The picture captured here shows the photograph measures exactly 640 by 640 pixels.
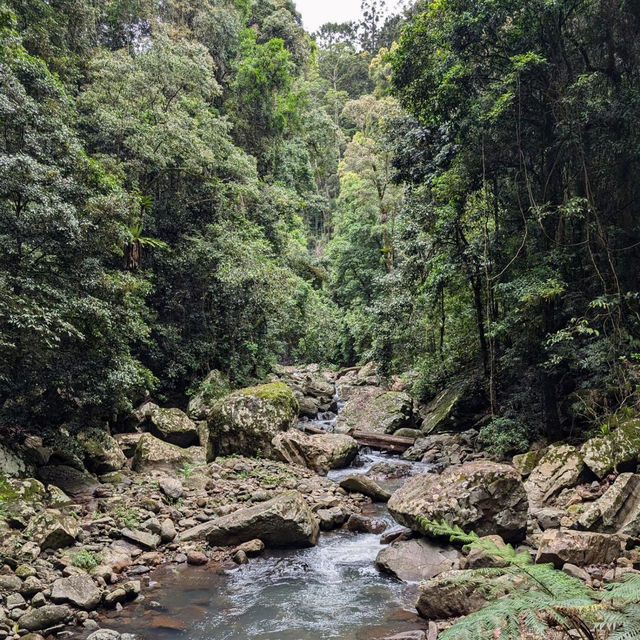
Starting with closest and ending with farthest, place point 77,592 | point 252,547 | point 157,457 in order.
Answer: point 77,592
point 252,547
point 157,457

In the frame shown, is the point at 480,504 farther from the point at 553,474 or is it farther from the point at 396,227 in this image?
the point at 396,227

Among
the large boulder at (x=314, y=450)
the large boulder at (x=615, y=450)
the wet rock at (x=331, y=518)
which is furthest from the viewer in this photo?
the large boulder at (x=314, y=450)

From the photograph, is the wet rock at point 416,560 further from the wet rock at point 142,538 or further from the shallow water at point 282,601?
the wet rock at point 142,538

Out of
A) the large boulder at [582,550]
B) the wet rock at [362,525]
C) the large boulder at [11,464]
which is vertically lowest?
the wet rock at [362,525]

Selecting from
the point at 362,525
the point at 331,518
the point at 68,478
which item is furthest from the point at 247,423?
the point at 362,525

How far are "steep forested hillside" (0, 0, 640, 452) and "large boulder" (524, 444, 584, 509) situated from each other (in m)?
1.09

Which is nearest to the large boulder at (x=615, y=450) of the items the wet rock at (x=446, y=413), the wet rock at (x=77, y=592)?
the wet rock at (x=446, y=413)

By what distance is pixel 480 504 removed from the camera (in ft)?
21.6

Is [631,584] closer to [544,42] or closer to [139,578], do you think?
[139,578]

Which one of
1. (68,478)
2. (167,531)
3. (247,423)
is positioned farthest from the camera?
(247,423)

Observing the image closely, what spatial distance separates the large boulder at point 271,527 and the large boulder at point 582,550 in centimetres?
345

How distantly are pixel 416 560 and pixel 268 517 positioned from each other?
227 centimetres

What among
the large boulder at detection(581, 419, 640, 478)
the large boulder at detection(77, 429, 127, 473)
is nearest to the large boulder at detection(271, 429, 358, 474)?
the large boulder at detection(77, 429, 127, 473)

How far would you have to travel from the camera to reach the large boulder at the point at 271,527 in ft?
24.1
